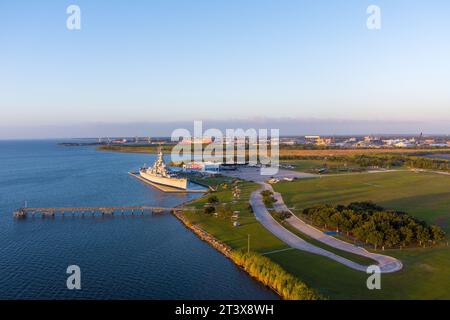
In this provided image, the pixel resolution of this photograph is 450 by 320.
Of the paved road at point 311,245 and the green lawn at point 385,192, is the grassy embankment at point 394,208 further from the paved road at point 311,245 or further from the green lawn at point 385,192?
the paved road at point 311,245

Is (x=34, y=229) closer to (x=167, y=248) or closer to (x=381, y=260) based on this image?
(x=167, y=248)

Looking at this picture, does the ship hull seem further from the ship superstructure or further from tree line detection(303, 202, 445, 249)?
tree line detection(303, 202, 445, 249)

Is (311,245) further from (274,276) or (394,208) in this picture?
Answer: (394,208)

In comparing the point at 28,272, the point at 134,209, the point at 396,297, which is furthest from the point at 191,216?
the point at 396,297

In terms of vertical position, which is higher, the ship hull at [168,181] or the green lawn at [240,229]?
the ship hull at [168,181]

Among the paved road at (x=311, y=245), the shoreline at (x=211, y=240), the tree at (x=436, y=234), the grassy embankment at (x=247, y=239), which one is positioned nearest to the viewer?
the grassy embankment at (x=247, y=239)

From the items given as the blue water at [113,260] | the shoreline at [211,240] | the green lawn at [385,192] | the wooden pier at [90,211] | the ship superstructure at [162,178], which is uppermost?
the ship superstructure at [162,178]

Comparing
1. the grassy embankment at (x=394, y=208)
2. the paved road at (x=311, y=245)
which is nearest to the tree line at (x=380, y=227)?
the grassy embankment at (x=394, y=208)
